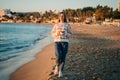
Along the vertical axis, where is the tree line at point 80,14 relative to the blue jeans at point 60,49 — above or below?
below

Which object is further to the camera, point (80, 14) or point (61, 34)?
point (80, 14)

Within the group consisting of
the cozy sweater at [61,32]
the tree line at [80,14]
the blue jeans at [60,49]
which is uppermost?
the cozy sweater at [61,32]

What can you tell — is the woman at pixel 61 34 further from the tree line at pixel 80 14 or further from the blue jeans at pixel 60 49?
the tree line at pixel 80 14

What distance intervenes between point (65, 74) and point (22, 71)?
97.9 inches

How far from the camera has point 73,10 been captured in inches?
5315

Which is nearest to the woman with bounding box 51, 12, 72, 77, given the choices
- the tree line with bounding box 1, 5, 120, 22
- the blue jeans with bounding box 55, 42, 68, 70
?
the blue jeans with bounding box 55, 42, 68, 70

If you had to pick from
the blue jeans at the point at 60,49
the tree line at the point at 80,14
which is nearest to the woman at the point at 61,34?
the blue jeans at the point at 60,49

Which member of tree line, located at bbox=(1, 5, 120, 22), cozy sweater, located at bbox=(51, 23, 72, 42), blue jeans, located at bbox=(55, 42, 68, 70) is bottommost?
tree line, located at bbox=(1, 5, 120, 22)

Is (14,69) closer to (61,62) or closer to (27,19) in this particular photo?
(61,62)

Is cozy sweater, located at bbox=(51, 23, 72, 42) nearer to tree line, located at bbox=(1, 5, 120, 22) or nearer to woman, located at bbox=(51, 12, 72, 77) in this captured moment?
woman, located at bbox=(51, 12, 72, 77)

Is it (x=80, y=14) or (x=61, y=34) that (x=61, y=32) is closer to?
(x=61, y=34)

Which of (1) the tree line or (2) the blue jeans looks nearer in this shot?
(2) the blue jeans

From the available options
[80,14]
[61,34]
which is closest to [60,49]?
[61,34]

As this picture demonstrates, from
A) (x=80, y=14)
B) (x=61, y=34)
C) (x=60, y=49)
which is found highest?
(x=61, y=34)
